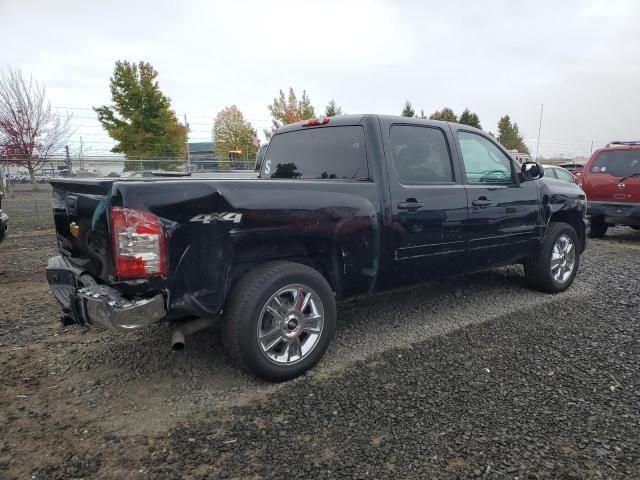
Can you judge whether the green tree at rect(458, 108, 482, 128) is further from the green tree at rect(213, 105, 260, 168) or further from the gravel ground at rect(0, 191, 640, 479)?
the gravel ground at rect(0, 191, 640, 479)

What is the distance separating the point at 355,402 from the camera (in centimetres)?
289

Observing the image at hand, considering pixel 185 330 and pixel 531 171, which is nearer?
pixel 185 330

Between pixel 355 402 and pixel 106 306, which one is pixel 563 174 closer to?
pixel 355 402

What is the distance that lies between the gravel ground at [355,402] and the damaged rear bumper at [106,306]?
0.58m

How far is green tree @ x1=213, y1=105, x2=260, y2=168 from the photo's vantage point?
34875mm

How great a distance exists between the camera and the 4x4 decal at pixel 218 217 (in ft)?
9.04

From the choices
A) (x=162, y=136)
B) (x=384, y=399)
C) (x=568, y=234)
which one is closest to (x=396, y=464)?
(x=384, y=399)

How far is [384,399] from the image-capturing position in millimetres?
2918

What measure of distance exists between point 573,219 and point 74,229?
5207 millimetres

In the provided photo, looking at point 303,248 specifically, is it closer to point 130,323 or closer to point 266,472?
point 130,323

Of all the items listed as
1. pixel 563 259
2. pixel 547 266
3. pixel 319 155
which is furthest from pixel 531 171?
pixel 319 155

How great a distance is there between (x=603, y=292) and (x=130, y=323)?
5028 mm

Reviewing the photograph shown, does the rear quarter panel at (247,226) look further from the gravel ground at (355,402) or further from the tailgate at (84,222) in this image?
the gravel ground at (355,402)

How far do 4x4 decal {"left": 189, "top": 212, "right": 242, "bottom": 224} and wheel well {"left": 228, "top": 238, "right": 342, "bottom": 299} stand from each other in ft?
0.61
